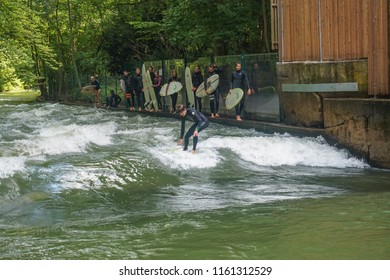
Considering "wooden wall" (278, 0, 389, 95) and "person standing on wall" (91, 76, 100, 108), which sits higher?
"wooden wall" (278, 0, 389, 95)

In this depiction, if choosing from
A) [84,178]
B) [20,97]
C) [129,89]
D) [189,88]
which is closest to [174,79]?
[189,88]

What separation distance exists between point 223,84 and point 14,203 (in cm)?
1099

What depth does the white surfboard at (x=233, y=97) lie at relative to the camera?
18.9m

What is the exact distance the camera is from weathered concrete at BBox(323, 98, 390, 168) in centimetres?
1270

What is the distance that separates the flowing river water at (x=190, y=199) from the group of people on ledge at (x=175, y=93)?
6.02 ft

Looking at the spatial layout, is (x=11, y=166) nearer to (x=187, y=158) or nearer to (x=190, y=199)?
(x=187, y=158)

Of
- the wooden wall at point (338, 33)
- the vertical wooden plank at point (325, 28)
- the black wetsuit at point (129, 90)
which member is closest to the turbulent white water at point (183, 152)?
the wooden wall at point (338, 33)

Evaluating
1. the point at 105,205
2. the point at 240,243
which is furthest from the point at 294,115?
the point at 240,243

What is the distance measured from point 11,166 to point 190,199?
4.28 metres

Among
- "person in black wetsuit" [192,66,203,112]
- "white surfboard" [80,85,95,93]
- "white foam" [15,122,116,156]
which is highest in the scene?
"person in black wetsuit" [192,66,203,112]

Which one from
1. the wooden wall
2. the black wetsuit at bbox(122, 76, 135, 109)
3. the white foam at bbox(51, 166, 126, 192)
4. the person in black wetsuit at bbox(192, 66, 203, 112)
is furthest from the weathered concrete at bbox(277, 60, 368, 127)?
the black wetsuit at bbox(122, 76, 135, 109)

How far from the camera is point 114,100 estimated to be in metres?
Answer: 30.5

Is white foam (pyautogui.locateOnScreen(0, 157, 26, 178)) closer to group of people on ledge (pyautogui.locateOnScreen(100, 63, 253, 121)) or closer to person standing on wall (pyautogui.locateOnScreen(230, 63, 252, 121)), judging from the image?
person standing on wall (pyautogui.locateOnScreen(230, 63, 252, 121))

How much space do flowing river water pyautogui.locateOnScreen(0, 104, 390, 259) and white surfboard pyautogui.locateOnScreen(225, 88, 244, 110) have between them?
67.7 inches
